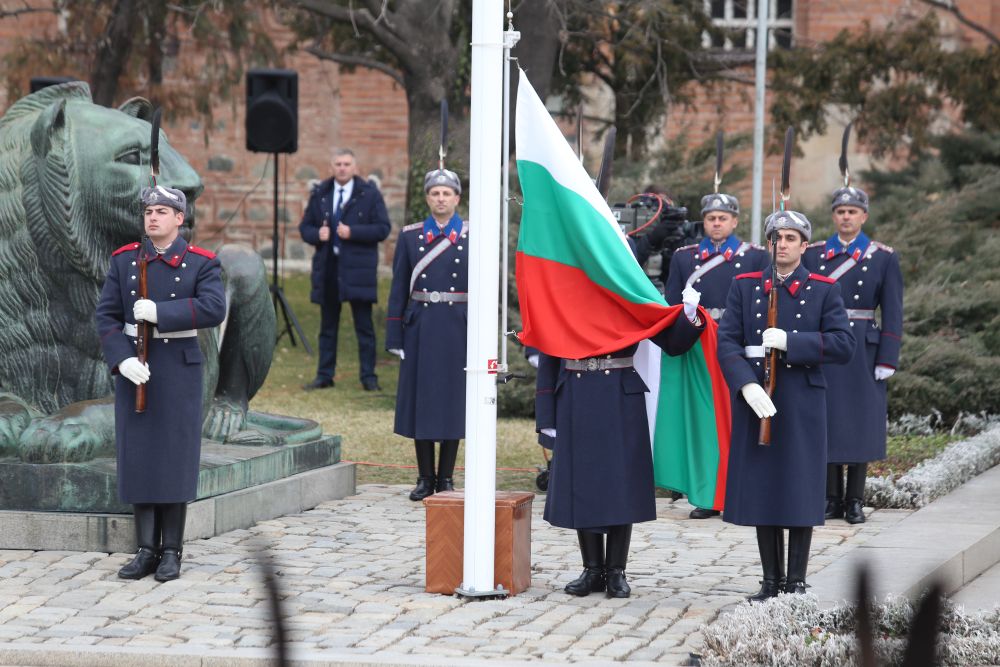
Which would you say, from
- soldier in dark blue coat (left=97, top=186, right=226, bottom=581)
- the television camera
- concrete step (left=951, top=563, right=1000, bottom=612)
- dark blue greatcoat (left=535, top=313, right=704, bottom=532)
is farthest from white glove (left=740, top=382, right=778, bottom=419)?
the television camera

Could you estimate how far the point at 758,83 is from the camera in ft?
42.0

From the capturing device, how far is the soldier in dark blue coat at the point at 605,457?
6.18 m

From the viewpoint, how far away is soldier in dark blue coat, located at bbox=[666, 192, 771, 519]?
27.8 feet

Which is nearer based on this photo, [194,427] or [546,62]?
[194,427]

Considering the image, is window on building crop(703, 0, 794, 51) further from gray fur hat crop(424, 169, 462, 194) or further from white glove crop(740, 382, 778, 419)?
white glove crop(740, 382, 778, 419)

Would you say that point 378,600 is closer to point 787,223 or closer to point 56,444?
point 56,444

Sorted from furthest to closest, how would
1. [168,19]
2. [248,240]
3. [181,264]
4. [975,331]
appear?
[248,240]
[168,19]
[975,331]
[181,264]

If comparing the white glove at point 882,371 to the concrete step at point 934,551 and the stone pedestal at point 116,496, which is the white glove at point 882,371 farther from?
the stone pedestal at point 116,496

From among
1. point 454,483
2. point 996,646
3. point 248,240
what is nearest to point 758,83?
point 454,483

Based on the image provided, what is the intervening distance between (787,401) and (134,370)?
2.57m

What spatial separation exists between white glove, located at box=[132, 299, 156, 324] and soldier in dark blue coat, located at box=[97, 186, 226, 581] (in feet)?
0.14

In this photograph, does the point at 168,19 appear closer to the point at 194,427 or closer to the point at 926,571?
the point at 194,427

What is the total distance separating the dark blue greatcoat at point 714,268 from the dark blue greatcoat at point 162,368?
9.77 feet

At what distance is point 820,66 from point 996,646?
481 inches
